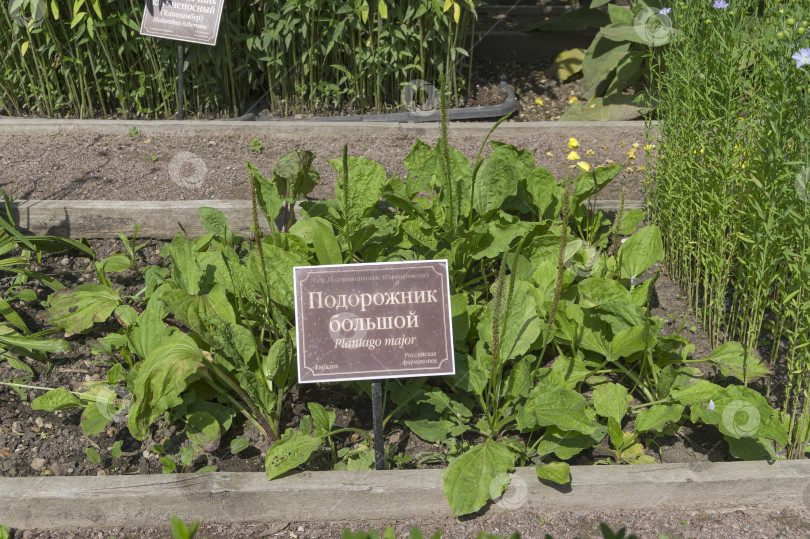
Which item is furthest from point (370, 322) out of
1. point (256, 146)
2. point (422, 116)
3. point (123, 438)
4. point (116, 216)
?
point (422, 116)

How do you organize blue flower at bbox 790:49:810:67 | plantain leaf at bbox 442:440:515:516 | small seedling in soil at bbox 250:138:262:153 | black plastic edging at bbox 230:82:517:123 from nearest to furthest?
1. blue flower at bbox 790:49:810:67
2. plantain leaf at bbox 442:440:515:516
3. small seedling in soil at bbox 250:138:262:153
4. black plastic edging at bbox 230:82:517:123

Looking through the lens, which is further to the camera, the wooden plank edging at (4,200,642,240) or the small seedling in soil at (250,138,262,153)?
the small seedling in soil at (250,138,262,153)

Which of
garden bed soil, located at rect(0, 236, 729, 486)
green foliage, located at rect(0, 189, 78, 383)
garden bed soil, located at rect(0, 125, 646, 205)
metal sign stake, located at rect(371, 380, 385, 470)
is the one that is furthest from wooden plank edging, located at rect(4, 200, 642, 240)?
metal sign stake, located at rect(371, 380, 385, 470)

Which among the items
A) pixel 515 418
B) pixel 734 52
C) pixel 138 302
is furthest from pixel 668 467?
pixel 138 302

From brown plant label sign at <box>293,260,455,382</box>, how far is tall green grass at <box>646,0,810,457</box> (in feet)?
2.74

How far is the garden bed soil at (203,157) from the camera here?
3291mm

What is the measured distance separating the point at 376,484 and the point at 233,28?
2.91 m

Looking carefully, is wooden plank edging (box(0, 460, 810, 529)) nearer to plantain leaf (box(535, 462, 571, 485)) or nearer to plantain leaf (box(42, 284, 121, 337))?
plantain leaf (box(535, 462, 571, 485))

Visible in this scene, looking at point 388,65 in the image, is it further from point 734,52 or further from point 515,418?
point 515,418

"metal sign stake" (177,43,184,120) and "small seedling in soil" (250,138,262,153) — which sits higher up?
"metal sign stake" (177,43,184,120)

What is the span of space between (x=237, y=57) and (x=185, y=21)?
0.51 meters

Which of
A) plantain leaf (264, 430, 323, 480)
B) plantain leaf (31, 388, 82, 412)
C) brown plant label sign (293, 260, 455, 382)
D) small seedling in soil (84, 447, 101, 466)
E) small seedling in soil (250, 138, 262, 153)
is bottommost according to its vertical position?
small seedling in soil (84, 447, 101, 466)

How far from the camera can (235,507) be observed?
1810 millimetres

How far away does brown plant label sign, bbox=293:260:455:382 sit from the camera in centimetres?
178
